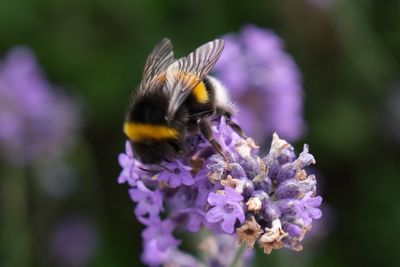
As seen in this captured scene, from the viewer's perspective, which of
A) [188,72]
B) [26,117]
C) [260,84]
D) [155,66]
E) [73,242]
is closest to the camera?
[188,72]

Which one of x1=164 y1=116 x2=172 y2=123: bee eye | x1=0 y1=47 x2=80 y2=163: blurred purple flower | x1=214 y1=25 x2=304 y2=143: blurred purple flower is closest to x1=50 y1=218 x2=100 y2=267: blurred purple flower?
x1=0 y1=47 x2=80 y2=163: blurred purple flower

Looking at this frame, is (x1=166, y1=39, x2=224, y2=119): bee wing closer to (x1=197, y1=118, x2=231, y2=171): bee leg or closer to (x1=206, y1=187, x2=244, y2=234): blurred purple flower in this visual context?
(x1=197, y1=118, x2=231, y2=171): bee leg

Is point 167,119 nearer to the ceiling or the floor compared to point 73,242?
nearer to the ceiling

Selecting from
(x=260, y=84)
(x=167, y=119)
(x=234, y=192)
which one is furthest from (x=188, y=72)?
(x=260, y=84)

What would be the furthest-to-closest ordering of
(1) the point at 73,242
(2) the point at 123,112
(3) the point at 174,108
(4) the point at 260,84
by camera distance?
(1) the point at 73,242 < (2) the point at 123,112 < (4) the point at 260,84 < (3) the point at 174,108

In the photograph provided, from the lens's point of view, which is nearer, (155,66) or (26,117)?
(155,66)

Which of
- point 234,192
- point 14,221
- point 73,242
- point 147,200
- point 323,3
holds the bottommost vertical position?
point 73,242

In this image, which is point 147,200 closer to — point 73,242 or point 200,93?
point 200,93
